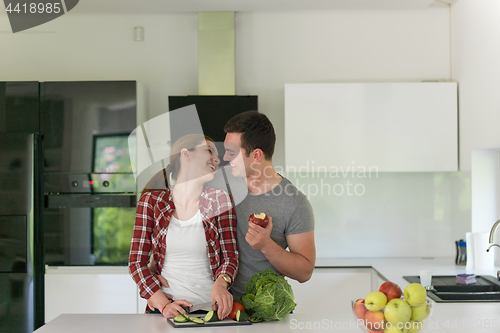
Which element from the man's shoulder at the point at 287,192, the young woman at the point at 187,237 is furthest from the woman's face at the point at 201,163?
the man's shoulder at the point at 287,192

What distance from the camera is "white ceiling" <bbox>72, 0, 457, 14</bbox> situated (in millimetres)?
2914

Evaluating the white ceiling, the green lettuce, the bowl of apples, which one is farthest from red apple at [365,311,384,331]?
the white ceiling

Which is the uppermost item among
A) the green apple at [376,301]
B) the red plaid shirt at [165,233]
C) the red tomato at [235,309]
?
the red plaid shirt at [165,233]

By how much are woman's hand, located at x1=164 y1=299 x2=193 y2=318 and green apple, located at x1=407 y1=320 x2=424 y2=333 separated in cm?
70

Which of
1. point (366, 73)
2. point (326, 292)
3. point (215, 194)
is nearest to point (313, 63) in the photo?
point (366, 73)

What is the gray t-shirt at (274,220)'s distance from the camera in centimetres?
160

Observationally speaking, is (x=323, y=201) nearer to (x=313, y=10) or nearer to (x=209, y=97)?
(x=209, y=97)

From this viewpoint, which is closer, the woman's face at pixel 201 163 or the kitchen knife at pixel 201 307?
the kitchen knife at pixel 201 307

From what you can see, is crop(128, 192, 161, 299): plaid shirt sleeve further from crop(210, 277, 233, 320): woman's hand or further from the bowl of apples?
the bowl of apples

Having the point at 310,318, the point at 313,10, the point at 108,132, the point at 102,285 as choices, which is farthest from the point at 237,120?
the point at 313,10

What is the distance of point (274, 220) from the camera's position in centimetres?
162

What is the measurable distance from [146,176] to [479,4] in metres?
2.42

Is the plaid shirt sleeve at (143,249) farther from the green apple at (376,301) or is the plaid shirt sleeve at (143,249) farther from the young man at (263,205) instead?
the green apple at (376,301)

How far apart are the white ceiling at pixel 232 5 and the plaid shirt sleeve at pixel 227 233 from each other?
5.95ft
